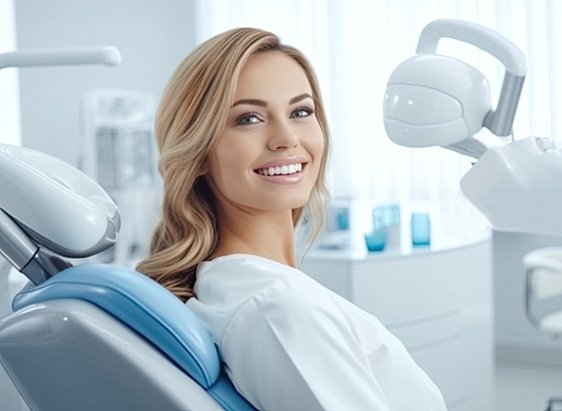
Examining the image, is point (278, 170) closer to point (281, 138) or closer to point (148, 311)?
point (281, 138)

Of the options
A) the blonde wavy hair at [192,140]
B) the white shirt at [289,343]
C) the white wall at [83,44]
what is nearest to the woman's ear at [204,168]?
the blonde wavy hair at [192,140]

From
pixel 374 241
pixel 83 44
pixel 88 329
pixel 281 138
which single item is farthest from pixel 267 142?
pixel 83 44

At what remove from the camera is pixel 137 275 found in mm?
1118

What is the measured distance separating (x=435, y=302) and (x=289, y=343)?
222cm

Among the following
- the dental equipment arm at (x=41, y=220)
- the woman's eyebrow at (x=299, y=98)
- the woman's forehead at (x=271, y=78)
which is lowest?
the dental equipment arm at (x=41, y=220)

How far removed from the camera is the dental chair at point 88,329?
104cm

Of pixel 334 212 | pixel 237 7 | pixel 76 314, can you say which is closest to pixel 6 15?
pixel 334 212

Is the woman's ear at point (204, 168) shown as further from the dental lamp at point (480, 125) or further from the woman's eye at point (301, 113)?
the dental lamp at point (480, 125)

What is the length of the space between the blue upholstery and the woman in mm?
39

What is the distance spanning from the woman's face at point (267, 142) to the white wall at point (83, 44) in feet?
13.1

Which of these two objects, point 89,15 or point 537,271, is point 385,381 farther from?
point 89,15

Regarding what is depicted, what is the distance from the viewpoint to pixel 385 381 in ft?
4.04

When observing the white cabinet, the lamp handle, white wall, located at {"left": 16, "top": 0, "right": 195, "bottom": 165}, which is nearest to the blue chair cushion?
the lamp handle

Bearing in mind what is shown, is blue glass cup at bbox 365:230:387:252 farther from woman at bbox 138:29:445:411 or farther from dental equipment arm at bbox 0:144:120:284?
dental equipment arm at bbox 0:144:120:284
